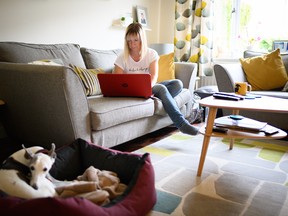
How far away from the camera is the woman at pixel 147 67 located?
2279mm

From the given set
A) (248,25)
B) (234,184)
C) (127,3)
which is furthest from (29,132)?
(248,25)

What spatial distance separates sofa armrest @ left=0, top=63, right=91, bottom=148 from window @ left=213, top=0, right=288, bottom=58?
2.71 m

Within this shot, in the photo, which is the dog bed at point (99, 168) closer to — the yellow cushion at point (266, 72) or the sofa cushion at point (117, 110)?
the sofa cushion at point (117, 110)

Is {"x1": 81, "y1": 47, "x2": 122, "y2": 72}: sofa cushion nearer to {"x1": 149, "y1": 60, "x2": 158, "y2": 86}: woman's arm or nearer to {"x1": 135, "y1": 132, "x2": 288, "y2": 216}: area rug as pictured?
{"x1": 149, "y1": 60, "x2": 158, "y2": 86}: woman's arm

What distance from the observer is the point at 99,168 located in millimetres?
1495

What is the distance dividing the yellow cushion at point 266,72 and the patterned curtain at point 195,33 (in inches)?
35.2

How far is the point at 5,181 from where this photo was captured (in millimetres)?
1165

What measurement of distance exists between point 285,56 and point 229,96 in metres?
1.48

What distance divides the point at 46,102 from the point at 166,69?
151 centimetres

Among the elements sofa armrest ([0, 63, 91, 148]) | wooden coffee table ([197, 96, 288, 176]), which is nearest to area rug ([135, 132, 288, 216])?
wooden coffee table ([197, 96, 288, 176])

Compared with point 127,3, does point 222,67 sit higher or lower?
lower

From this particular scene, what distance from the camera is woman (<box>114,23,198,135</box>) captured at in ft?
7.48

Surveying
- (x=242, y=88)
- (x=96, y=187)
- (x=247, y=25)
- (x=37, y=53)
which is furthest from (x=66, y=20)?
(x=247, y=25)

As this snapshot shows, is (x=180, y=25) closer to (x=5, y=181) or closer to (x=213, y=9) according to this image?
(x=213, y=9)
